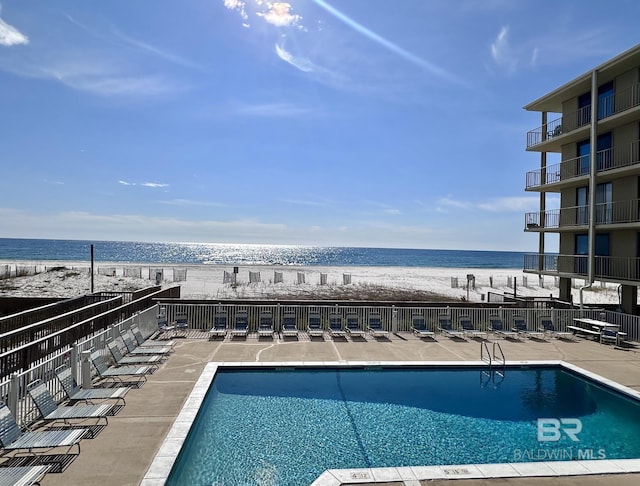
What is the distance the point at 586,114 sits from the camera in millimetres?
18281

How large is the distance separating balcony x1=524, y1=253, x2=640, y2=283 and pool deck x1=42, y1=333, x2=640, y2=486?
13.6 feet

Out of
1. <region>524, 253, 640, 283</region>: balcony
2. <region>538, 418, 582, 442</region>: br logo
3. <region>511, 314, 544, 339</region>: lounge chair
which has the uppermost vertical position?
<region>524, 253, 640, 283</region>: balcony

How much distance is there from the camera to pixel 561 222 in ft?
65.6

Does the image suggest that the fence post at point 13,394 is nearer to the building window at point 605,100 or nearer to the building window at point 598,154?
the building window at point 598,154

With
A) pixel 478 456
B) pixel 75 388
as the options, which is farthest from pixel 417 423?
pixel 75 388

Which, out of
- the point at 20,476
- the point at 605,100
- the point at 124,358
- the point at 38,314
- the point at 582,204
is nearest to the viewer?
the point at 20,476

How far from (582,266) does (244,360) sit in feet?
54.3

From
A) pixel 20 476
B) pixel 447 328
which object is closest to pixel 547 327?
pixel 447 328

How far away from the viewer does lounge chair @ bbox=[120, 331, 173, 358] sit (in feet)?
33.0

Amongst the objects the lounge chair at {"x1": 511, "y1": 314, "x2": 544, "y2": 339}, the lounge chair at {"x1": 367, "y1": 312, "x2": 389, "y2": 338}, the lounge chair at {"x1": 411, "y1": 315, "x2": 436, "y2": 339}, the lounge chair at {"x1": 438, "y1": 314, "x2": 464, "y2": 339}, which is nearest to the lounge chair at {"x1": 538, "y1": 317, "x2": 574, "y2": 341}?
the lounge chair at {"x1": 511, "y1": 314, "x2": 544, "y2": 339}

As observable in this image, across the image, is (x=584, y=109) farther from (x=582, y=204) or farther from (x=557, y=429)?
(x=557, y=429)

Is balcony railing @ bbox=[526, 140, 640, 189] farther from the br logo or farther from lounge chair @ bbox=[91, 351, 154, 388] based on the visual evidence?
lounge chair @ bbox=[91, 351, 154, 388]

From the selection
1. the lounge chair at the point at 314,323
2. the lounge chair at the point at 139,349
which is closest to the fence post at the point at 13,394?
the lounge chair at the point at 139,349

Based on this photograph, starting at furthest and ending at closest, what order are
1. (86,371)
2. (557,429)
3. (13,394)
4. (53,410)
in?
(86,371) < (557,429) < (53,410) < (13,394)
